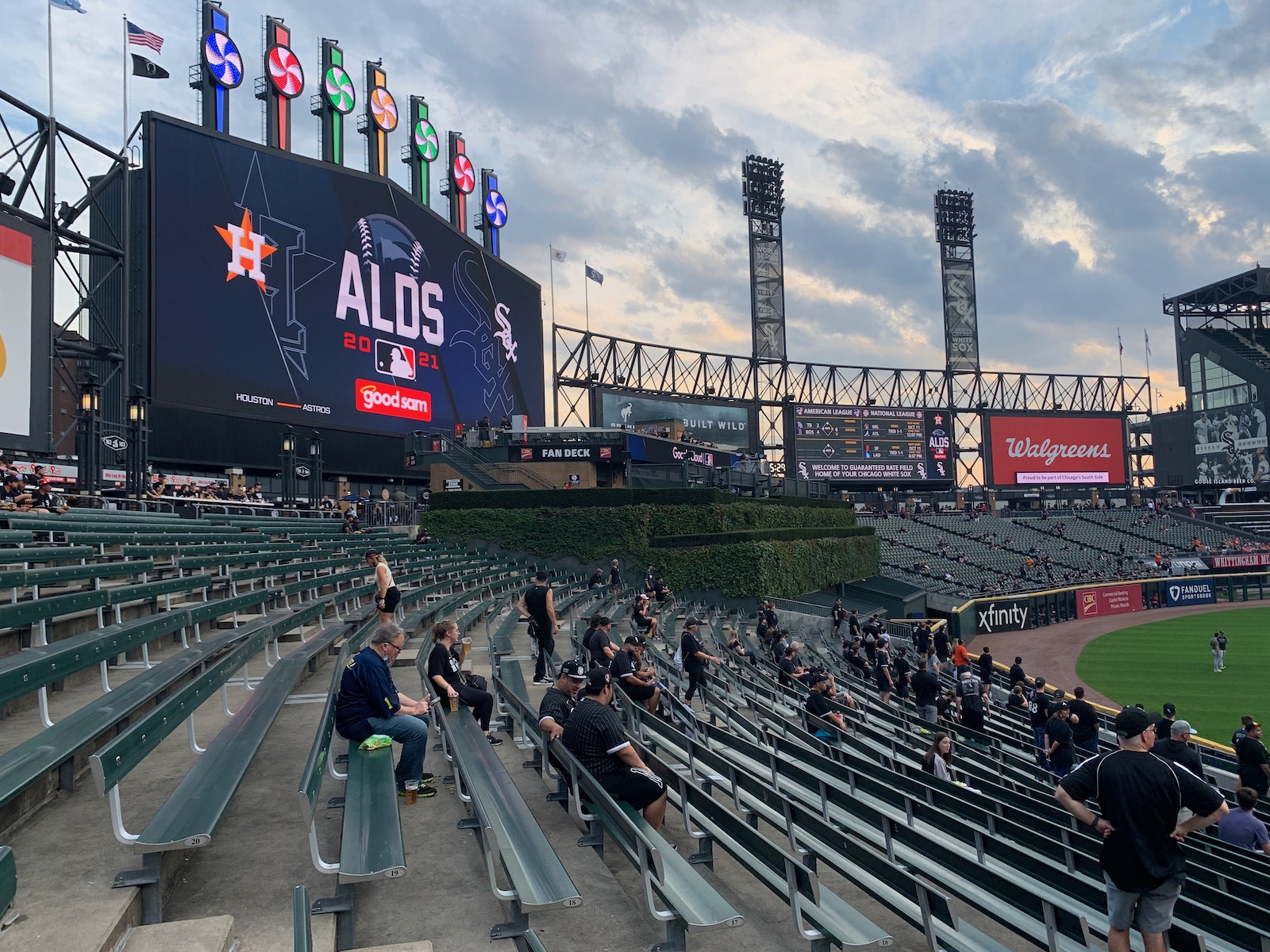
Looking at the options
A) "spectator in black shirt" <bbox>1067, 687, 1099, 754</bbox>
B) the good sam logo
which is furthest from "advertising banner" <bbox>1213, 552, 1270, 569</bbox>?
"spectator in black shirt" <bbox>1067, 687, 1099, 754</bbox>

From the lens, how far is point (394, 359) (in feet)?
131

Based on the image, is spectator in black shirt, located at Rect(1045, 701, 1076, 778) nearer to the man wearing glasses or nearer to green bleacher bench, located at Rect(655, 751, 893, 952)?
green bleacher bench, located at Rect(655, 751, 893, 952)

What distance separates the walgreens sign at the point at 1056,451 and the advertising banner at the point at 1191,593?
66.0 feet

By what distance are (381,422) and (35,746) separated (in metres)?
35.8

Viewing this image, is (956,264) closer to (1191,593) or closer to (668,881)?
(1191,593)

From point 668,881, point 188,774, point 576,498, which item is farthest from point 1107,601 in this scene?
point 188,774

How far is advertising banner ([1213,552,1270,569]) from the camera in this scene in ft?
161

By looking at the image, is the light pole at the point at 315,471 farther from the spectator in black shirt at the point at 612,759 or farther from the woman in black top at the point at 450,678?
the spectator in black shirt at the point at 612,759

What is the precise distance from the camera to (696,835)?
541 cm

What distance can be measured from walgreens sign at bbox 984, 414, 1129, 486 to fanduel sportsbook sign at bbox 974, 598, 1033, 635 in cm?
2904

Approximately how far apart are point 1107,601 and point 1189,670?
18.9 m

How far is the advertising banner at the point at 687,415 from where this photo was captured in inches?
2219

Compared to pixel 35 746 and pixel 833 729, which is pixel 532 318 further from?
pixel 35 746

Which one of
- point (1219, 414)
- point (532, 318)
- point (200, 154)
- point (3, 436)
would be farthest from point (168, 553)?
point (1219, 414)
